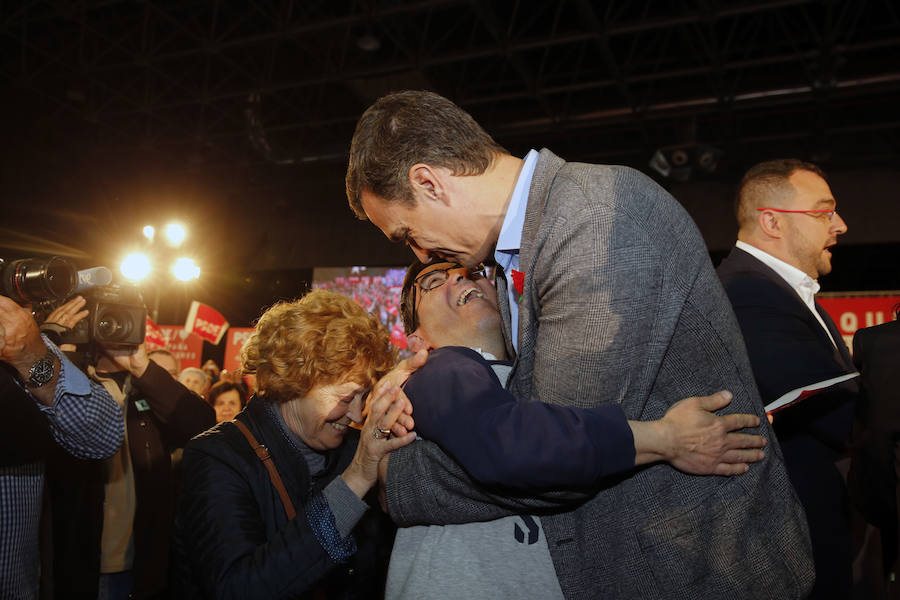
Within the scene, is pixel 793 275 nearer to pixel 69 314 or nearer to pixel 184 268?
pixel 69 314

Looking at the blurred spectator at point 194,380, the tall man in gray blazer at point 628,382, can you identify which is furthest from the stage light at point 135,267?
the tall man in gray blazer at point 628,382

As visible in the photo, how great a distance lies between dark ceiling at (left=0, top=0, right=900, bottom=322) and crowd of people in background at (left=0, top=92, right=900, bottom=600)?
17.5 feet

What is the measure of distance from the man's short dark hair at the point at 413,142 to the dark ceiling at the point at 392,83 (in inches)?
227

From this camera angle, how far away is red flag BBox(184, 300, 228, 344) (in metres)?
8.20

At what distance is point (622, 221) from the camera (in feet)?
3.77

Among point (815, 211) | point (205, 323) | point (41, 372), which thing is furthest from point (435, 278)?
point (205, 323)

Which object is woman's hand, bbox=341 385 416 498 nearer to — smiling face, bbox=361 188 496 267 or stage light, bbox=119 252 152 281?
smiling face, bbox=361 188 496 267

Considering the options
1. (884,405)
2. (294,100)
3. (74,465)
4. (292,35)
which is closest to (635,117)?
(292,35)

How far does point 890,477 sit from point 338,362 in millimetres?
1813

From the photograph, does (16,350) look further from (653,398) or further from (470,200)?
(653,398)

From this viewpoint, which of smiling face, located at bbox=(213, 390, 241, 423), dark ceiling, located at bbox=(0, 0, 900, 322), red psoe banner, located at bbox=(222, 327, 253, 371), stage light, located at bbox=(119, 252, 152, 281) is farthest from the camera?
red psoe banner, located at bbox=(222, 327, 253, 371)

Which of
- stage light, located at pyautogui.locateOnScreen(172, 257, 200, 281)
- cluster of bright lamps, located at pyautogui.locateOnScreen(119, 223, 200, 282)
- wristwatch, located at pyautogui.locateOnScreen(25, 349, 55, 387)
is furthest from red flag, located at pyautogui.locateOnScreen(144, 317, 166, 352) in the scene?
wristwatch, located at pyautogui.locateOnScreen(25, 349, 55, 387)

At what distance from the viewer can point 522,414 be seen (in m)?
1.13

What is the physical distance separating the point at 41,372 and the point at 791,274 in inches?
105
